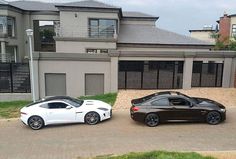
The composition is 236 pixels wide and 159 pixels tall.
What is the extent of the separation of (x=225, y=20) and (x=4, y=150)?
44496mm

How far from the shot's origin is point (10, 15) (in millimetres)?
25641

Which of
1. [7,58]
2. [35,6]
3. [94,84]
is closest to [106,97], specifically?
[94,84]

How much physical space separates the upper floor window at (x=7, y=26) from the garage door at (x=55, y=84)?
1055 cm

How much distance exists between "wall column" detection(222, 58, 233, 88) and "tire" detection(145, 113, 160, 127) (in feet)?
30.7

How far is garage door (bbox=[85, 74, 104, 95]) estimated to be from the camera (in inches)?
699

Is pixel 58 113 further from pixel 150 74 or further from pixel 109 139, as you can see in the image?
pixel 150 74

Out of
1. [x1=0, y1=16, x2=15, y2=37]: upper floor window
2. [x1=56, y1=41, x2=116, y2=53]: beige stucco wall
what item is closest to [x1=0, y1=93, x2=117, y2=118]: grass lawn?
[x1=56, y1=41, x2=116, y2=53]: beige stucco wall

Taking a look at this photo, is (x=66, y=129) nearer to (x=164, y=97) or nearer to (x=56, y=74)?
(x=164, y=97)

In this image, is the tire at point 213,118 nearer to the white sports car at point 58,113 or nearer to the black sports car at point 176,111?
the black sports car at point 176,111

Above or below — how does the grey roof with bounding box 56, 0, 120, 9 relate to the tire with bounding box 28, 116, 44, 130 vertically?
above

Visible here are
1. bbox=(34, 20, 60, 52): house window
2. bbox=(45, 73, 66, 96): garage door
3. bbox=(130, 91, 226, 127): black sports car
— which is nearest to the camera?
bbox=(130, 91, 226, 127): black sports car

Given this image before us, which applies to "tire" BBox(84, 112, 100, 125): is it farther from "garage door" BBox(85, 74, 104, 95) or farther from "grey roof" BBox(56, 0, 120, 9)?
"grey roof" BBox(56, 0, 120, 9)

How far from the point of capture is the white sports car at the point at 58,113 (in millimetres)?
11680

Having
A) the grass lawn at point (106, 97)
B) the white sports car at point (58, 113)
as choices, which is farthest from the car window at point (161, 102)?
the grass lawn at point (106, 97)
